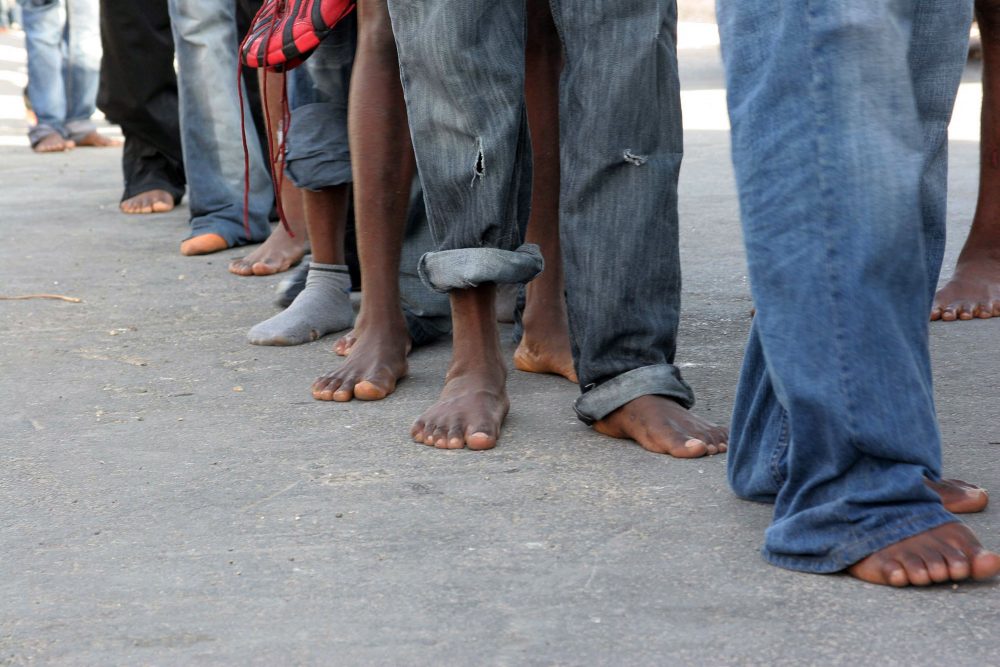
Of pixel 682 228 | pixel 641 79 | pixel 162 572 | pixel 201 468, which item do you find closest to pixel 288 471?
pixel 201 468

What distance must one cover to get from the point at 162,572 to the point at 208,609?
157 mm

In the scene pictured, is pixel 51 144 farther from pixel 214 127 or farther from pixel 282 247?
pixel 282 247

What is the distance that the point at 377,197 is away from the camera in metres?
2.70

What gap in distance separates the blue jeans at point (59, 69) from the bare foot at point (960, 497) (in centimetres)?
672

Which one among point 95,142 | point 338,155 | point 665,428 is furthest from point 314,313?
point 95,142

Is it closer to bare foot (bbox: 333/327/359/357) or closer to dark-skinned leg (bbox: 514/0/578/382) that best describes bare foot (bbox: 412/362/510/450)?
dark-skinned leg (bbox: 514/0/578/382)

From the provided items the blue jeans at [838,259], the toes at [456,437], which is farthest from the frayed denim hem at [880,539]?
the toes at [456,437]

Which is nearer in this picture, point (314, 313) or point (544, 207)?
point (544, 207)

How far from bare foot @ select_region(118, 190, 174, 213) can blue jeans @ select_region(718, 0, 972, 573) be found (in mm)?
4099

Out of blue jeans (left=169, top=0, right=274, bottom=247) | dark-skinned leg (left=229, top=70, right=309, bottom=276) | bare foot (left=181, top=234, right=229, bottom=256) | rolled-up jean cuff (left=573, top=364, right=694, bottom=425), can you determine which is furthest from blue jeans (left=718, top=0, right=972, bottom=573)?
blue jeans (left=169, top=0, right=274, bottom=247)

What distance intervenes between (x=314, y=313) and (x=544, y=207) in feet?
2.60

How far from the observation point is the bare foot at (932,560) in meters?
1.65

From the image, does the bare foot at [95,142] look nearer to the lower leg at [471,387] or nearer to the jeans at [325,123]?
the jeans at [325,123]

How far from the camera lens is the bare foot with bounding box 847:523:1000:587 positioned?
165 centimetres
